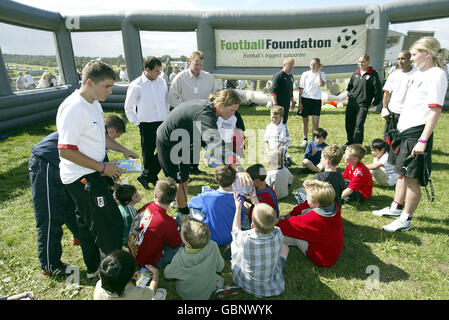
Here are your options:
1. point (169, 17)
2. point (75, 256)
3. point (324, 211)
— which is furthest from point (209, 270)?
point (169, 17)

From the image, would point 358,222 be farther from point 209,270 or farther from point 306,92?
point 306,92

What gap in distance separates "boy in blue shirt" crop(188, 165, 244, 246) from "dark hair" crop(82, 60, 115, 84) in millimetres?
1517

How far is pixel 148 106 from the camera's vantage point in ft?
16.0

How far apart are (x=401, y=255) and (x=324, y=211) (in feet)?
4.02

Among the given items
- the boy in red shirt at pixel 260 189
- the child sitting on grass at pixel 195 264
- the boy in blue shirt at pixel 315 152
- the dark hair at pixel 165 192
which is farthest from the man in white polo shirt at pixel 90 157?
the boy in blue shirt at pixel 315 152

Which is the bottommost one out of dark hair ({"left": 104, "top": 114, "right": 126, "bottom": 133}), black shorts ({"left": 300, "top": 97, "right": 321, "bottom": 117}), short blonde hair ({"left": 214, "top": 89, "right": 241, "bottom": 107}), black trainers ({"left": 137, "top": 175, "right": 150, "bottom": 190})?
black trainers ({"left": 137, "top": 175, "right": 150, "bottom": 190})

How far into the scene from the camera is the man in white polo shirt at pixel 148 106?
187 inches

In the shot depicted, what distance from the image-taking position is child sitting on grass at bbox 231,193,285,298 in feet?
8.15

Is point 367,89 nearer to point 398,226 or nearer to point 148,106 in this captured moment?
point 398,226

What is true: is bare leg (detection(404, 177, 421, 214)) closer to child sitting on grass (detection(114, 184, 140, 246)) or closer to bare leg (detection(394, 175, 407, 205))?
bare leg (detection(394, 175, 407, 205))

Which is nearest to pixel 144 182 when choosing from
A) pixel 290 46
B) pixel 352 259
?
pixel 352 259

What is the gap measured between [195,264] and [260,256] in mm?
601

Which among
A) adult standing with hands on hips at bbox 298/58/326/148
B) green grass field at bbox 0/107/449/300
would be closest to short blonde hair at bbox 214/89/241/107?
green grass field at bbox 0/107/449/300

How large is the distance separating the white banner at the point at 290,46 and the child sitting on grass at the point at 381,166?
7.27 meters
